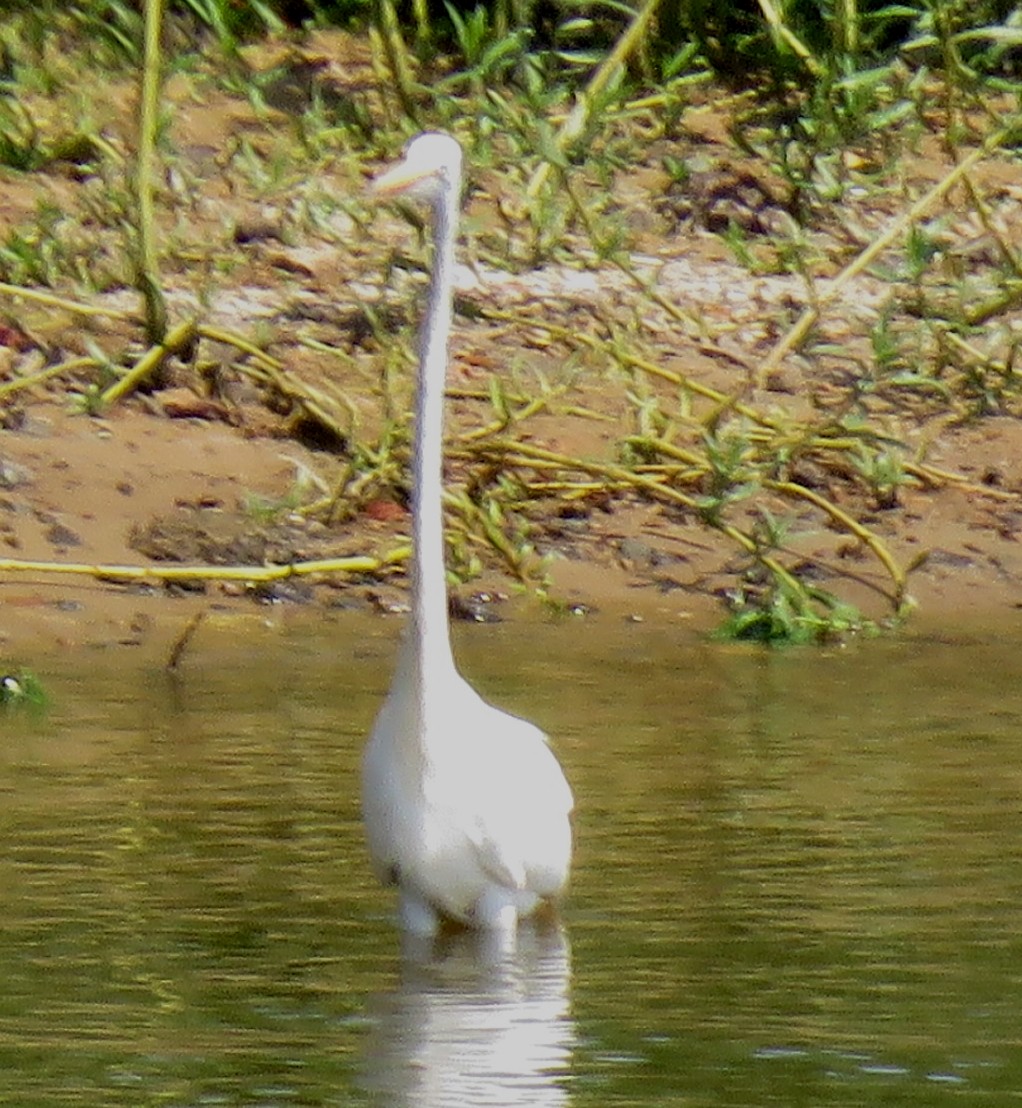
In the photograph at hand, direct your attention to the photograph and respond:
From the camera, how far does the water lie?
14.0 feet

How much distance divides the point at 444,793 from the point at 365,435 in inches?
184

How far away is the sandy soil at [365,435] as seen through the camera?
905cm

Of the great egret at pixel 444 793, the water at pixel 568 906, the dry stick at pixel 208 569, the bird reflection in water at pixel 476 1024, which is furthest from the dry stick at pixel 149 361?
the bird reflection in water at pixel 476 1024

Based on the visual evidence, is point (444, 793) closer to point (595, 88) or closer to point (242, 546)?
point (242, 546)

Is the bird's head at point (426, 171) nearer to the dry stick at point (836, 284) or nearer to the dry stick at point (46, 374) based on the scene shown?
the dry stick at point (46, 374)

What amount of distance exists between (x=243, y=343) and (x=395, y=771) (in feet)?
14.5

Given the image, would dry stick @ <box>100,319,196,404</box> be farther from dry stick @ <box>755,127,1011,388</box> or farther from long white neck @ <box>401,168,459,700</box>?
long white neck @ <box>401,168,459,700</box>

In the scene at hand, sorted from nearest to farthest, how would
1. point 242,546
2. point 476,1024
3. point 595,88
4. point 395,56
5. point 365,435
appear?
point 476,1024
point 242,546
point 365,435
point 595,88
point 395,56

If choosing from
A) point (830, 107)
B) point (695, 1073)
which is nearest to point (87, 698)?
point (695, 1073)

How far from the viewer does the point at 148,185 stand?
10031mm

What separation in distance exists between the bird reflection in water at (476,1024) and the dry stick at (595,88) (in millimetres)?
6138

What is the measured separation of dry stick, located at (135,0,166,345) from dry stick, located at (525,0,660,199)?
1.68m

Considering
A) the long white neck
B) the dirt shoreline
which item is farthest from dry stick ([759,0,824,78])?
the long white neck

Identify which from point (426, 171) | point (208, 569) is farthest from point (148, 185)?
point (426, 171)
